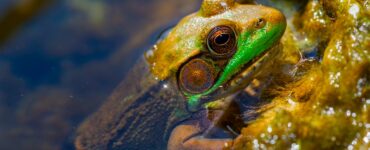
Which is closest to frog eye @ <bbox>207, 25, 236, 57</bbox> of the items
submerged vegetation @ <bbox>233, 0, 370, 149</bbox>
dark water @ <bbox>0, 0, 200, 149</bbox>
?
submerged vegetation @ <bbox>233, 0, 370, 149</bbox>

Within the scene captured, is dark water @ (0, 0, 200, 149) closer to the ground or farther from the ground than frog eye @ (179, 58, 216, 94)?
farther from the ground

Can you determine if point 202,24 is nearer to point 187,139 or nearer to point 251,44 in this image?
point 251,44

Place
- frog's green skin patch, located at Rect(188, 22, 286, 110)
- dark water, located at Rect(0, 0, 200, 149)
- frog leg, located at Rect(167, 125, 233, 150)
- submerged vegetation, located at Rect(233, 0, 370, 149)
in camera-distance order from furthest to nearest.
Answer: dark water, located at Rect(0, 0, 200, 149)
frog leg, located at Rect(167, 125, 233, 150)
frog's green skin patch, located at Rect(188, 22, 286, 110)
submerged vegetation, located at Rect(233, 0, 370, 149)

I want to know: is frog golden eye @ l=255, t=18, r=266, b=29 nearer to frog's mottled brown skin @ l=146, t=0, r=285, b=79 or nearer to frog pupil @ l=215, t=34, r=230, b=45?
frog's mottled brown skin @ l=146, t=0, r=285, b=79

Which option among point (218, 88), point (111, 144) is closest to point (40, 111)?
point (111, 144)

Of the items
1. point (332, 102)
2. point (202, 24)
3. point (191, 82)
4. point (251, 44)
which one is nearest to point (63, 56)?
point (191, 82)

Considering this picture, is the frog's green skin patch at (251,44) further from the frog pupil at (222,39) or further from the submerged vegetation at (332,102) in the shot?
the submerged vegetation at (332,102)

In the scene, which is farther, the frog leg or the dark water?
the dark water
